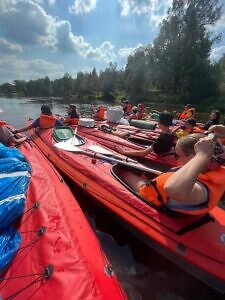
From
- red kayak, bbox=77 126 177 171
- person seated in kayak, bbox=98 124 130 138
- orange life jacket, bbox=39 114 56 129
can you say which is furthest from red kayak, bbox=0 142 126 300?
person seated in kayak, bbox=98 124 130 138

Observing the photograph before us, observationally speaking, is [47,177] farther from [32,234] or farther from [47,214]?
[32,234]

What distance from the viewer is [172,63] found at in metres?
33.5

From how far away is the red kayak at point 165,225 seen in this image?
254 centimetres

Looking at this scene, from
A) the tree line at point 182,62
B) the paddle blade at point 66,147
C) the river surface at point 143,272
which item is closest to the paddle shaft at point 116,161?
the paddle blade at point 66,147

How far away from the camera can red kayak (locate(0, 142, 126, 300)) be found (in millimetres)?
1804

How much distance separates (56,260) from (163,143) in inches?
146

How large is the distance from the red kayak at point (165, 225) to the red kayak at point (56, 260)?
2.39ft

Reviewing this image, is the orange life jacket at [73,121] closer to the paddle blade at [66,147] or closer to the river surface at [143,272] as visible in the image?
the paddle blade at [66,147]

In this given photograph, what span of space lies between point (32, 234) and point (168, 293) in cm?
172

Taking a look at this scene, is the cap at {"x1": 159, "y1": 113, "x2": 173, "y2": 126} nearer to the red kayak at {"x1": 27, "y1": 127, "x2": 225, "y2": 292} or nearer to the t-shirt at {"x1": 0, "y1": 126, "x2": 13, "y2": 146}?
the red kayak at {"x1": 27, "y1": 127, "x2": 225, "y2": 292}

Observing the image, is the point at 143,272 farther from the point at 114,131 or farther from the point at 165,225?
the point at 114,131

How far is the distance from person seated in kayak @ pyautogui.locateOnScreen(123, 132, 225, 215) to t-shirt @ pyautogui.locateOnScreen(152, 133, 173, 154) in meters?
2.39

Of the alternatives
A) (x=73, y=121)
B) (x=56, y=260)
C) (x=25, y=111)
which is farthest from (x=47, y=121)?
(x=25, y=111)

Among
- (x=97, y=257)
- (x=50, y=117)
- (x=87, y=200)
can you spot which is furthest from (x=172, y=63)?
(x=97, y=257)
